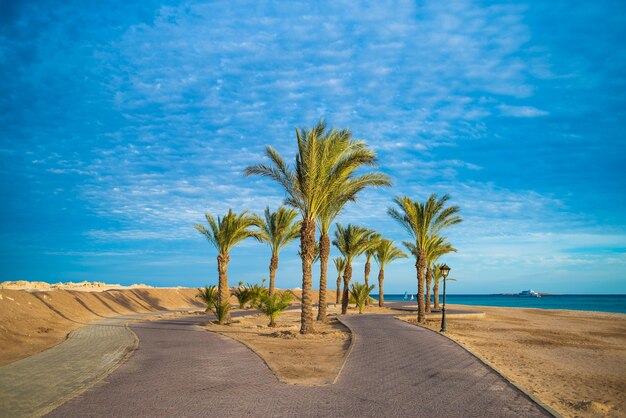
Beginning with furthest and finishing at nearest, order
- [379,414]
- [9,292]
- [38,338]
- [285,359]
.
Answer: [9,292] → [38,338] → [285,359] → [379,414]

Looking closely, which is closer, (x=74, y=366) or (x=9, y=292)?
(x=74, y=366)

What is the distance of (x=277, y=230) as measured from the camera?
34.9 meters

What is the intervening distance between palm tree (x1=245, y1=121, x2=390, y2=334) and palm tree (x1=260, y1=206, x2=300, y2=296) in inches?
596

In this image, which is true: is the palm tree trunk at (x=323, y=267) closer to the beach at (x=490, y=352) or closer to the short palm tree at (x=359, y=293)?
the beach at (x=490, y=352)

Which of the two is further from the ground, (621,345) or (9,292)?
(9,292)

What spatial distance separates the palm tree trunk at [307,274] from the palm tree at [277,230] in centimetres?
1540

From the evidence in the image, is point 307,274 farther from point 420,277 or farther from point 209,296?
point 209,296

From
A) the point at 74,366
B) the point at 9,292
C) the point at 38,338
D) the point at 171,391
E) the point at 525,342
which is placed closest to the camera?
the point at 171,391

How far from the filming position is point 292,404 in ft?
23.7

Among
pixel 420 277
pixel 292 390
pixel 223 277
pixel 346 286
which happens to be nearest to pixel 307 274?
pixel 292 390

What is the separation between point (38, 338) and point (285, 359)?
35.4 feet

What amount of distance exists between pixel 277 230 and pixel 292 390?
88.2 feet

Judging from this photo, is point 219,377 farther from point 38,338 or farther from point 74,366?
point 38,338

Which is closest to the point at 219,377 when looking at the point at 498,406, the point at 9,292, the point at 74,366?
the point at 74,366
